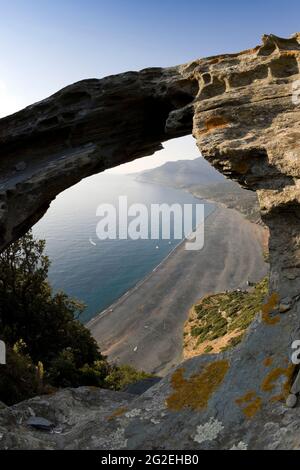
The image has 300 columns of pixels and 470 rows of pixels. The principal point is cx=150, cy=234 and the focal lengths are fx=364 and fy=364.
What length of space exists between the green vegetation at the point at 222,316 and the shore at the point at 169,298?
4.59 m

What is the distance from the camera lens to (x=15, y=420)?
12.8 metres

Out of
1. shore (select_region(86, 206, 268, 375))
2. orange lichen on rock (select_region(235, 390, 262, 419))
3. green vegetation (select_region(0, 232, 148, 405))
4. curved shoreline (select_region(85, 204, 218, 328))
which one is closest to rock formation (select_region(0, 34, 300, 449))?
orange lichen on rock (select_region(235, 390, 262, 419))

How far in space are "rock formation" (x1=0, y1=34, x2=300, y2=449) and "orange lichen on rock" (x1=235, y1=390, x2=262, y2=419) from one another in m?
0.03

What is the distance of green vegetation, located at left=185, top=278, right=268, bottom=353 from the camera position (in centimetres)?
5541

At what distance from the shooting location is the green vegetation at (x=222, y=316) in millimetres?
55406

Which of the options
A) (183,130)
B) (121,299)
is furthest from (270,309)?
(121,299)

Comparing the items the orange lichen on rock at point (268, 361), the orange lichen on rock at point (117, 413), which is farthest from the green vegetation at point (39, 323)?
the orange lichen on rock at point (268, 361)

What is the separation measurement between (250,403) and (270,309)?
11.8 ft

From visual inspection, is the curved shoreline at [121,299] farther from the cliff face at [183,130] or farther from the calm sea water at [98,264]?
the cliff face at [183,130]

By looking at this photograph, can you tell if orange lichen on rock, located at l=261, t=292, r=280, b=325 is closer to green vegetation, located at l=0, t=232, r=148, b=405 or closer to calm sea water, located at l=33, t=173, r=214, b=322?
green vegetation, located at l=0, t=232, r=148, b=405

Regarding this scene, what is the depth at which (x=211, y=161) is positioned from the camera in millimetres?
16766

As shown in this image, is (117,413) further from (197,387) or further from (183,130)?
(183,130)

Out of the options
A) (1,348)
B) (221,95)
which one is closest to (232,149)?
(221,95)
